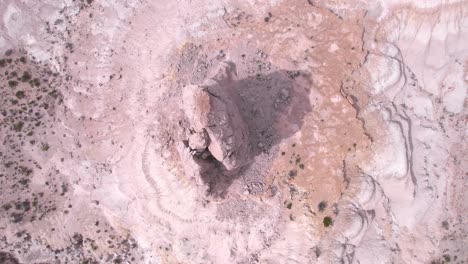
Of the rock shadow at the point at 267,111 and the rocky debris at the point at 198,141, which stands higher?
the rocky debris at the point at 198,141

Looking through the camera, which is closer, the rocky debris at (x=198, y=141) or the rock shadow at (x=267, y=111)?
the rocky debris at (x=198, y=141)

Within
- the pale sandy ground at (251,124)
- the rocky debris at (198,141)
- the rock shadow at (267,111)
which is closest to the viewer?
the rocky debris at (198,141)

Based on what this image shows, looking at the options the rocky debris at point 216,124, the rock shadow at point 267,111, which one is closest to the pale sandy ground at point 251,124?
Result: the rock shadow at point 267,111

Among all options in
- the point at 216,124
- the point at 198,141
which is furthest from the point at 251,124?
the point at 198,141

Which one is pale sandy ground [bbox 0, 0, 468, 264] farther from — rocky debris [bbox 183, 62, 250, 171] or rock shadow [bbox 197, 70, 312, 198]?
rocky debris [bbox 183, 62, 250, 171]

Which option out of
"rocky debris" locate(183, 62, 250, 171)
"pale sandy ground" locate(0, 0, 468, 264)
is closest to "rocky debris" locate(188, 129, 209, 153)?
"rocky debris" locate(183, 62, 250, 171)

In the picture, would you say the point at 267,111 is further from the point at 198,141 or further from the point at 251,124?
→ the point at 198,141

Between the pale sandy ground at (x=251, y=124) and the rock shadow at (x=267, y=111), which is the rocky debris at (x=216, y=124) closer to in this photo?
the rock shadow at (x=267, y=111)
